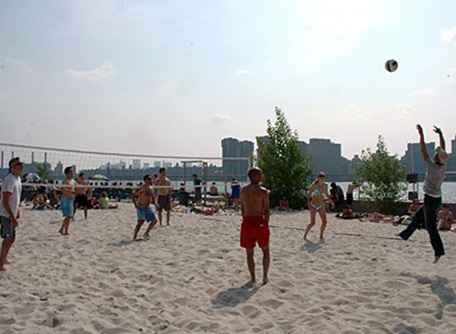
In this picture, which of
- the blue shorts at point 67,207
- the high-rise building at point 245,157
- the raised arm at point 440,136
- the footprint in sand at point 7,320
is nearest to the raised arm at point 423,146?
the raised arm at point 440,136

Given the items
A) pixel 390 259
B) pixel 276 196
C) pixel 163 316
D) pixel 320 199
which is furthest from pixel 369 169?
pixel 163 316

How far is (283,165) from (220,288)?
1246 cm

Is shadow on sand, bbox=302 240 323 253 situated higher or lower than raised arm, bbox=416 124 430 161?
lower

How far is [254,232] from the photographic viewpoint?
5.03 m

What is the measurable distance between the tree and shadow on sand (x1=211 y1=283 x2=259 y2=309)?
12.1 m

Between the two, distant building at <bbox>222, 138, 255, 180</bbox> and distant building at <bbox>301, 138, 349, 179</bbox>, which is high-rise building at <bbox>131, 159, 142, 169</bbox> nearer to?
distant building at <bbox>222, 138, 255, 180</bbox>

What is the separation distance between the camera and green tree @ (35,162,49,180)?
2272cm

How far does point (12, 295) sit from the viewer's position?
439cm

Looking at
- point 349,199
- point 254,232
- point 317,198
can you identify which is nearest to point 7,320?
point 254,232

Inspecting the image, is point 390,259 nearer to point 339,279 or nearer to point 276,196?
point 339,279

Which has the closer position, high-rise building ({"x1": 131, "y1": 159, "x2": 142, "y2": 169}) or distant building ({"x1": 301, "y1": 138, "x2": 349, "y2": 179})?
high-rise building ({"x1": 131, "y1": 159, "x2": 142, "y2": 169})

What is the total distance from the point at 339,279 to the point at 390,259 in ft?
4.72

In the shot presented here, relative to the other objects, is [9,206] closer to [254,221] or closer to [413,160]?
[254,221]

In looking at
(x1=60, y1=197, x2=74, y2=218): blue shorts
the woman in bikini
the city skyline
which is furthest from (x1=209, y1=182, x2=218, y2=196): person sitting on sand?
the woman in bikini
